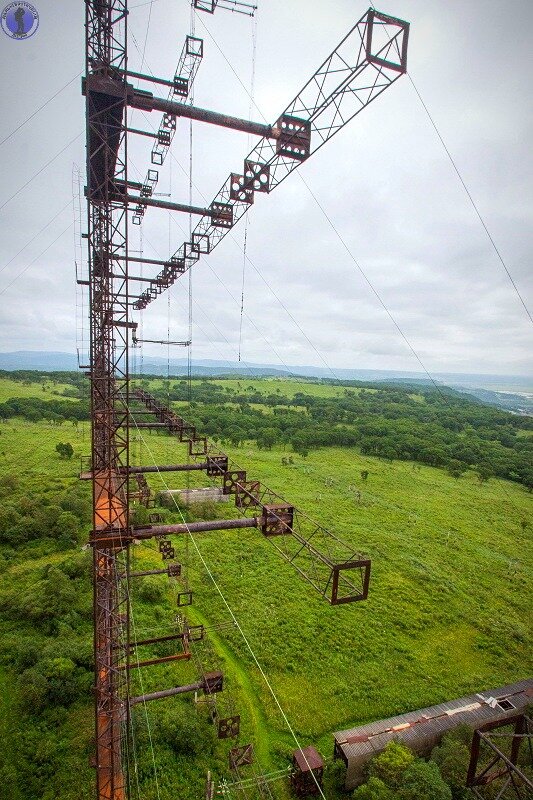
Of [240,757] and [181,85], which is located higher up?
[181,85]

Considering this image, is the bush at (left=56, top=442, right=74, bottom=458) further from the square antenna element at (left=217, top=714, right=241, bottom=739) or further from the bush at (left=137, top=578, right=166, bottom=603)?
the square antenna element at (left=217, top=714, right=241, bottom=739)

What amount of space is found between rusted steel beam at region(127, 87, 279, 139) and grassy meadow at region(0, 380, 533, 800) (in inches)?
613

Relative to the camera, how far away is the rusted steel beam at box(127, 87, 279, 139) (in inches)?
463

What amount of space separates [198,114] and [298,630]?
68.1ft

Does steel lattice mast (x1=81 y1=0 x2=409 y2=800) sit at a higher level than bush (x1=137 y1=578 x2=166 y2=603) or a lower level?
higher

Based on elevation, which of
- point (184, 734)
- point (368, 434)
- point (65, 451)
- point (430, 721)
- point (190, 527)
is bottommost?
point (430, 721)

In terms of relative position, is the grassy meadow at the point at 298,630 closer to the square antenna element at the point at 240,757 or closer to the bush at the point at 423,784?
the square antenna element at the point at 240,757

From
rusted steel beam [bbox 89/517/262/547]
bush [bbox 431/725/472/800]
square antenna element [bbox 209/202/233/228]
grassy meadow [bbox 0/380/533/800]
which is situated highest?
square antenna element [bbox 209/202/233/228]

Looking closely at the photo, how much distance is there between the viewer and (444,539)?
102 feet

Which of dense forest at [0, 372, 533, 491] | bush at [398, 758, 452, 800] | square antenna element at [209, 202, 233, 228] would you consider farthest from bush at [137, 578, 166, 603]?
dense forest at [0, 372, 533, 491]

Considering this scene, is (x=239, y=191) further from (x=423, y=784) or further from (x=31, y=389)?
(x=31, y=389)

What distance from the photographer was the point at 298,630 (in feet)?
60.9

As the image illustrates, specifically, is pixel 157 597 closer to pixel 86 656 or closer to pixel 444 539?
pixel 86 656

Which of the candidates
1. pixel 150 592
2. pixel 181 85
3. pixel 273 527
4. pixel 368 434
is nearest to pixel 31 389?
pixel 368 434
